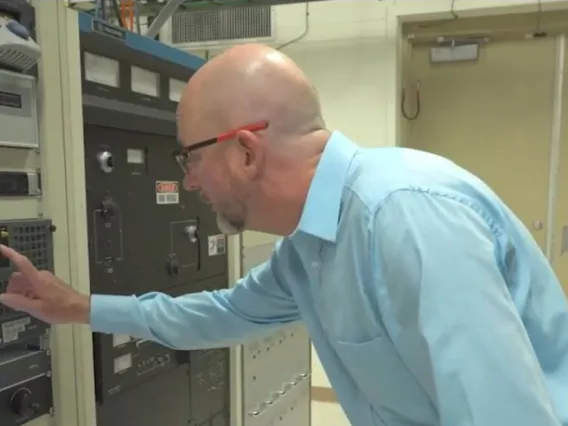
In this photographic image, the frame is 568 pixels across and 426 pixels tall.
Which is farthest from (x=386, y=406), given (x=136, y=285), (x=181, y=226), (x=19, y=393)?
(x=181, y=226)

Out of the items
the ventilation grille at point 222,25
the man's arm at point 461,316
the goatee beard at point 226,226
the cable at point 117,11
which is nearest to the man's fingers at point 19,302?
the goatee beard at point 226,226

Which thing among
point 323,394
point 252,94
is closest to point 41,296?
point 252,94

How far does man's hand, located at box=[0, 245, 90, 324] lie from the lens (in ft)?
3.92

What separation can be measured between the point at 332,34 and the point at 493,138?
138cm

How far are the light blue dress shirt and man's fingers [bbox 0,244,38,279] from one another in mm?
522

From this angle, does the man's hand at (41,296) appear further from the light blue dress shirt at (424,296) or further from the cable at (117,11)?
the cable at (117,11)

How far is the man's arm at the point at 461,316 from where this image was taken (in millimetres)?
731

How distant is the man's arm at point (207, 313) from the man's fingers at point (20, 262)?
0.56ft

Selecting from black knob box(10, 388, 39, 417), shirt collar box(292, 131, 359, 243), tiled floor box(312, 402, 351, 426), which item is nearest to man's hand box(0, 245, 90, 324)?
black knob box(10, 388, 39, 417)

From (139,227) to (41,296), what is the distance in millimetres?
427

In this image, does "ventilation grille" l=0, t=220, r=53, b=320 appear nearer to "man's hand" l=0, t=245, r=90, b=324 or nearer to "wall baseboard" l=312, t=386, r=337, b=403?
"man's hand" l=0, t=245, r=90, b=324

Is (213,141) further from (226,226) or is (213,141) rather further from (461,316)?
(461,316)

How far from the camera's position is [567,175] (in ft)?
13.4

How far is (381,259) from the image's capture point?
852mm
